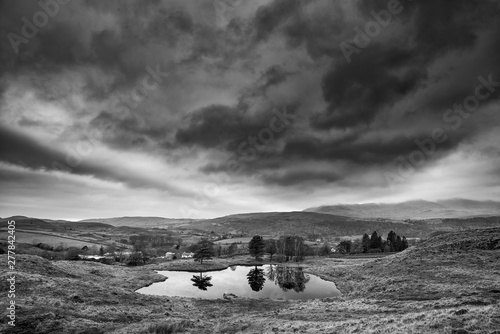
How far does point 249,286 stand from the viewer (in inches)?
2363

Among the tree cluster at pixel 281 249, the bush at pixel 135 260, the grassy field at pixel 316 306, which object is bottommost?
the bush at pixel 135 260

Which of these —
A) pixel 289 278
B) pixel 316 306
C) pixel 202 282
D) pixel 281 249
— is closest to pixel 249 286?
pixel 202 282

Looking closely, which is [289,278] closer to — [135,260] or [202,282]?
[202,282]

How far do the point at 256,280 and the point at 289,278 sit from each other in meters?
8.34

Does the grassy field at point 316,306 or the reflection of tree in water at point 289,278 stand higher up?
the grassy field at point 316,306

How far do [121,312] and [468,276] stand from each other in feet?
156

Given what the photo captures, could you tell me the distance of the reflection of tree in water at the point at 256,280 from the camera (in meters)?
59.1

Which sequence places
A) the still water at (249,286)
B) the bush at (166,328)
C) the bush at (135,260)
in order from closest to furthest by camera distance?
the bush at (166,328) < the still water at (249,286) < the bush at (135,260)

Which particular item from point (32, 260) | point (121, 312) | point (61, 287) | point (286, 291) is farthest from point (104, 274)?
point (286, 291)

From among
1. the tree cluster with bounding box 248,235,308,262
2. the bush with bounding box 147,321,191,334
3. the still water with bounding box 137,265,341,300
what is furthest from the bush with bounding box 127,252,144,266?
the bush with bounding box 147,321,191,334

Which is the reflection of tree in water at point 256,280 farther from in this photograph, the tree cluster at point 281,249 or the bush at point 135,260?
the bush at point 135,260

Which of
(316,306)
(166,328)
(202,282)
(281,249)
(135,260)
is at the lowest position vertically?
(135,260)

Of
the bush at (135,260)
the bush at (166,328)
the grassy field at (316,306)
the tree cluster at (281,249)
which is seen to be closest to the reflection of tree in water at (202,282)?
the grassy field at (316,306)

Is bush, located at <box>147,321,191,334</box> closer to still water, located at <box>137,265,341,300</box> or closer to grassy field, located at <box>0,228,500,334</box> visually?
grassy field, located at <box>0,228,500,334</box>
